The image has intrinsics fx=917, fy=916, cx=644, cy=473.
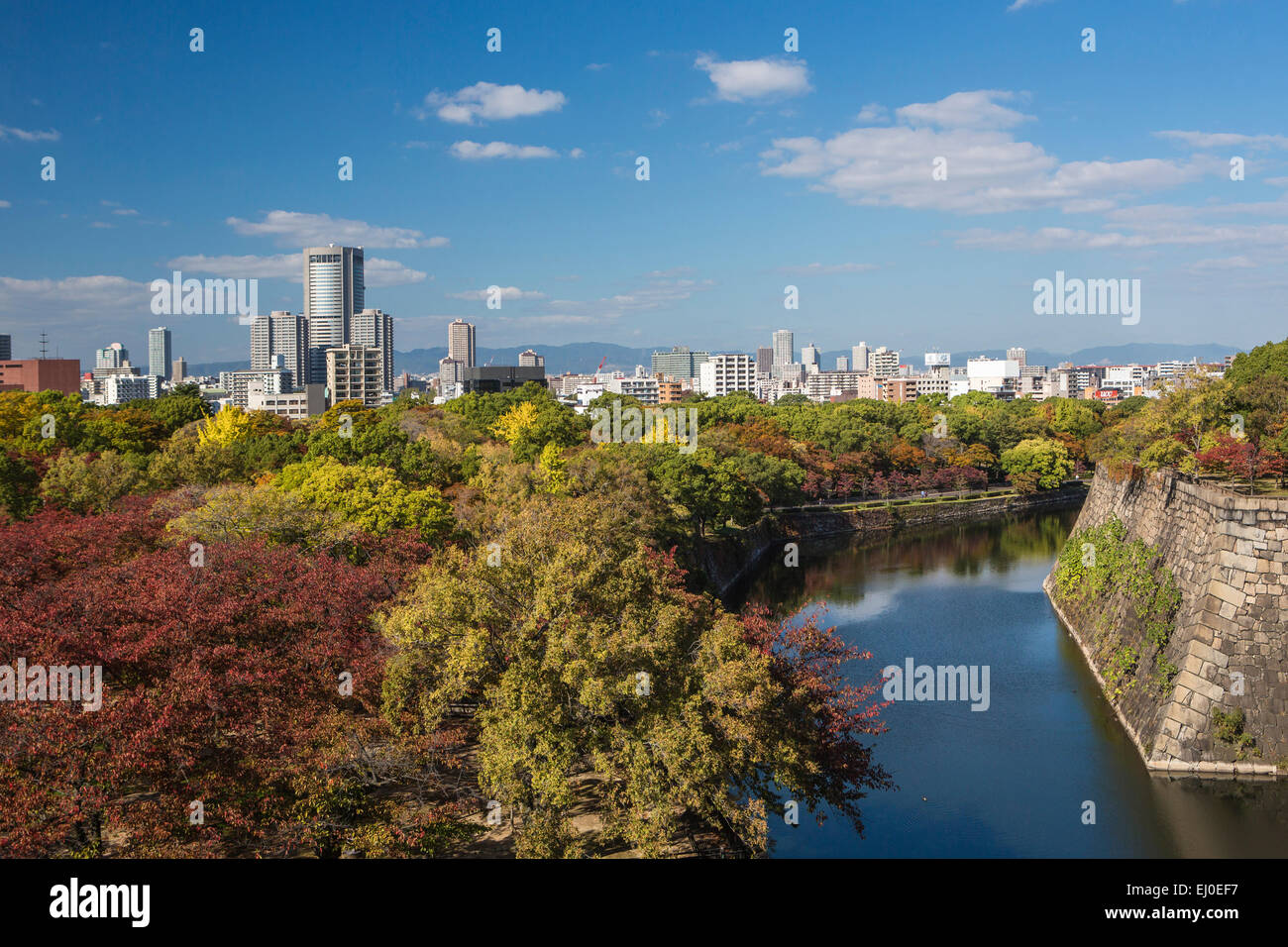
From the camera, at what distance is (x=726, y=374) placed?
520ft

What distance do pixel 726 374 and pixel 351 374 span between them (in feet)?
242

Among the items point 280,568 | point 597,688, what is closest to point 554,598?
point 597,688

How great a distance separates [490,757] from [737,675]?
125 inches

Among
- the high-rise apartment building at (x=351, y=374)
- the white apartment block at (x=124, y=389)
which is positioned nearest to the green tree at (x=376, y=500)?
the high-rise apartment building at (x=351, y=374)

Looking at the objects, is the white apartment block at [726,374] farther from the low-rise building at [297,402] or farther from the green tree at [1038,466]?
the green tree at [1038,466]

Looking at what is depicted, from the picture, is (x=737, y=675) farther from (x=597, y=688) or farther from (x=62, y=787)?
(x=62, y=787)

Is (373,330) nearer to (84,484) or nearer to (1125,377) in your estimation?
(1125,377)

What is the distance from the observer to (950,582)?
1401 inches

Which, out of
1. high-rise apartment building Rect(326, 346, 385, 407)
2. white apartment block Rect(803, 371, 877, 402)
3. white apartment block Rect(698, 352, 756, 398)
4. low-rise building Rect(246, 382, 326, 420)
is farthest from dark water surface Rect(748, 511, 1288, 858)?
white apartment block Rect(803, 371, 877, 402)

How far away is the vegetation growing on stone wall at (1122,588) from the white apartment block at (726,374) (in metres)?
128

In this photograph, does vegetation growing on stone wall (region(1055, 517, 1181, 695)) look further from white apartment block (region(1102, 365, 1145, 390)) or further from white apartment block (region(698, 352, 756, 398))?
white apartment block (region(1102, 365, 1145, 390))

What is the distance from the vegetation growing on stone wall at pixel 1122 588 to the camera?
18859mm
